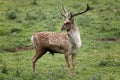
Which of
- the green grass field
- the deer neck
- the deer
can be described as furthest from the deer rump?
the green grass field

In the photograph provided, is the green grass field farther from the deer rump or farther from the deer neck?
the deer neck

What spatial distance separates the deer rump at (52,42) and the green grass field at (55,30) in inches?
28.6

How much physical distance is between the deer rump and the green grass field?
725mm

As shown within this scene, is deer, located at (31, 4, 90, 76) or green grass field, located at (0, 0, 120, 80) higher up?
deer, located at (31, 4, 90, 76)

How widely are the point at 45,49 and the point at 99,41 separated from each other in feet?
16.6

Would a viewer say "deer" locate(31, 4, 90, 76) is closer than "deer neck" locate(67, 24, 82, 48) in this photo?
Yes

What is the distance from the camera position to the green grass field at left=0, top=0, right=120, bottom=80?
14008 millimetres

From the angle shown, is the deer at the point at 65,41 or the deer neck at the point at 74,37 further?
the deer neck at the point at 74,37

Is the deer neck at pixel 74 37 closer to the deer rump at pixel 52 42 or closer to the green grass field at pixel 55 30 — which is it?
the deer rump at pixel 52 42

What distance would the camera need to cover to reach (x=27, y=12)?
24188 millimetres

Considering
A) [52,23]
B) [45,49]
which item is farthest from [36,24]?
[45,49]

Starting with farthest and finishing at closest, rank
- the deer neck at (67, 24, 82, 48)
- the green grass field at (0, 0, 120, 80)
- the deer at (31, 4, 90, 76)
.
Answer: the green grass field at (0, 0, 120, 80), the deer neck at (67, 24, 82, 48), the deer at (31, 4, 90, 76)

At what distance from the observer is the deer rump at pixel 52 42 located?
533 inches

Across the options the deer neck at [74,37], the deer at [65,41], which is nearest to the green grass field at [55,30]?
the deer at [65,41]
